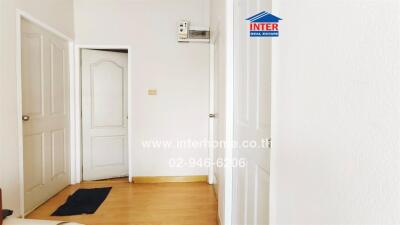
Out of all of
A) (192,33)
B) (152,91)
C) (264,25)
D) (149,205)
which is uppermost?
(192,33)

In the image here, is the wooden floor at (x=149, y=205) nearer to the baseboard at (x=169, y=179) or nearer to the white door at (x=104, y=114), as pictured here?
the baseboard at (x=169, y=179)

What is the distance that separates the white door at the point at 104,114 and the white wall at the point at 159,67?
0.34 m

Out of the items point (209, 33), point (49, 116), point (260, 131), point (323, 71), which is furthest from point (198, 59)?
point (323, 71)

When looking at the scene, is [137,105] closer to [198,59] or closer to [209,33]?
[198,59]

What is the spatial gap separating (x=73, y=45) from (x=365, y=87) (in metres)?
3.62

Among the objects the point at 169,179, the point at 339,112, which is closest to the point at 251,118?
the point at 339,112

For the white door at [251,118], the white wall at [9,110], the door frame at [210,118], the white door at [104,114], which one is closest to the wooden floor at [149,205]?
the door frame at [210,118]

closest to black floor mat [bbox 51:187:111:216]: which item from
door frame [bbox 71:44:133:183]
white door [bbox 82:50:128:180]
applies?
door frame [bbox 71:44:133:183]

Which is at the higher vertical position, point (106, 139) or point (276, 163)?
point (276, 163)

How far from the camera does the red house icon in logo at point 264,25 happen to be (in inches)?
34.0

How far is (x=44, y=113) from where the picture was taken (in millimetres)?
2643

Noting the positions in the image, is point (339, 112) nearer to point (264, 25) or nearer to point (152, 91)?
point (264, 25)

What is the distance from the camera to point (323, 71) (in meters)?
0.56

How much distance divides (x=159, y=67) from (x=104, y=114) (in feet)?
3.71
